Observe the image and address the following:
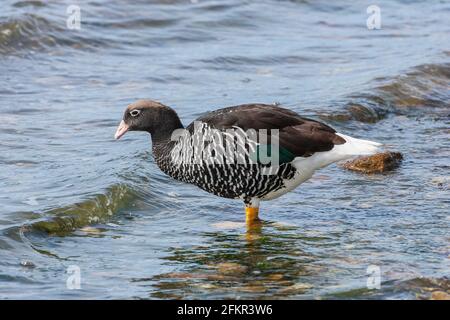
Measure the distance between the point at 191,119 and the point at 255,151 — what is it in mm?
4085

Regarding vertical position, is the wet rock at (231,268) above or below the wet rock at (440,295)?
below

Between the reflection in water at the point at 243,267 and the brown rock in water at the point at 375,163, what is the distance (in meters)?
1.78

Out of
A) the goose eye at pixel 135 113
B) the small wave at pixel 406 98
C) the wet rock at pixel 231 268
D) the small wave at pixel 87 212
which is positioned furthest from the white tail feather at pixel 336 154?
the small wave at pixel 406 98

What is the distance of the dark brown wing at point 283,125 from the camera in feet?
28.5

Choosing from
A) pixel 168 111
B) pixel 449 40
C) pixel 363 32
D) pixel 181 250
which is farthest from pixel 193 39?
pixel 181 250

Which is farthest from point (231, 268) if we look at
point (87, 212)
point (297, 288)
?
point (87, 212)

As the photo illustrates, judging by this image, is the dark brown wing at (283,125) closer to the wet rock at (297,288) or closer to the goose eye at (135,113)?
the goose eye at (135,113)

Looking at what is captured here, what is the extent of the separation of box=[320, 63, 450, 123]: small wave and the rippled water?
3 centimetres

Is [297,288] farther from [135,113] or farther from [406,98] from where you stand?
[406,98]

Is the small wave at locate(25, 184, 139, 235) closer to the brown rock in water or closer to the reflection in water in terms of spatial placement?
the reflection in water

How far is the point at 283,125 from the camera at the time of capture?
8812 millimetres

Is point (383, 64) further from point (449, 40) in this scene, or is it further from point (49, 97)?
point (49, 97)

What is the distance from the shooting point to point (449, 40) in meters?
16.9

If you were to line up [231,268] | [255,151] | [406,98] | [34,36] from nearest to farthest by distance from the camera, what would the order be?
[231,268], [255,151], [406,98], [34,36]
